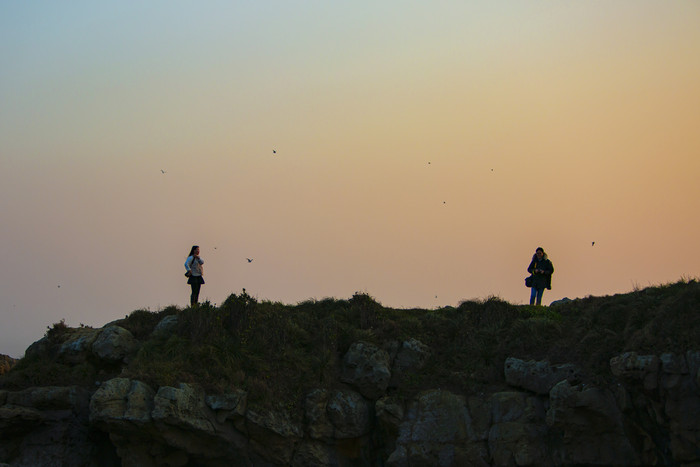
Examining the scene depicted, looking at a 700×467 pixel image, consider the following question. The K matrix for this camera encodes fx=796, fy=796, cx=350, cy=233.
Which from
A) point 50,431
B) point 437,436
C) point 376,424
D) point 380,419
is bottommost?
point 50,431

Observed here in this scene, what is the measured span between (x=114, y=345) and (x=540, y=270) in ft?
44.7

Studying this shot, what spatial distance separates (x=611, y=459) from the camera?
20.1 m

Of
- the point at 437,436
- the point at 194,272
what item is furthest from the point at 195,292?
the point at 437,436

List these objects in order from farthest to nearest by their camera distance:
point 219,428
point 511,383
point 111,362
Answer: point 111,362
point 511,383
point 219,428

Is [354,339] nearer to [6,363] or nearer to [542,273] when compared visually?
[542,273]

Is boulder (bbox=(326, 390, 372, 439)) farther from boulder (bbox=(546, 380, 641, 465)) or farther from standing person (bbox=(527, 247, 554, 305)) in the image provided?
standing person (bbox=(527, 247, 554, 305))

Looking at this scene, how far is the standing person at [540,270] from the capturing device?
1022 inches

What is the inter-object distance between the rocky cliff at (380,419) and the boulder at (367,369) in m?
0.03

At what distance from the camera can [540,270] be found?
85.1 ft

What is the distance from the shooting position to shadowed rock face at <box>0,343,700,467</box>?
20.0 meters

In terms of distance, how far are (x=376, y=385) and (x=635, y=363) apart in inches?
284

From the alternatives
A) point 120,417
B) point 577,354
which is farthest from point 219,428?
point 577,354

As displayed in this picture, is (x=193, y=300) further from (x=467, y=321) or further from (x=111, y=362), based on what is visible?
(x=467, y=321)

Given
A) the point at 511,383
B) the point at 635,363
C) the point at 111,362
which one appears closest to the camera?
the point at 635,363
